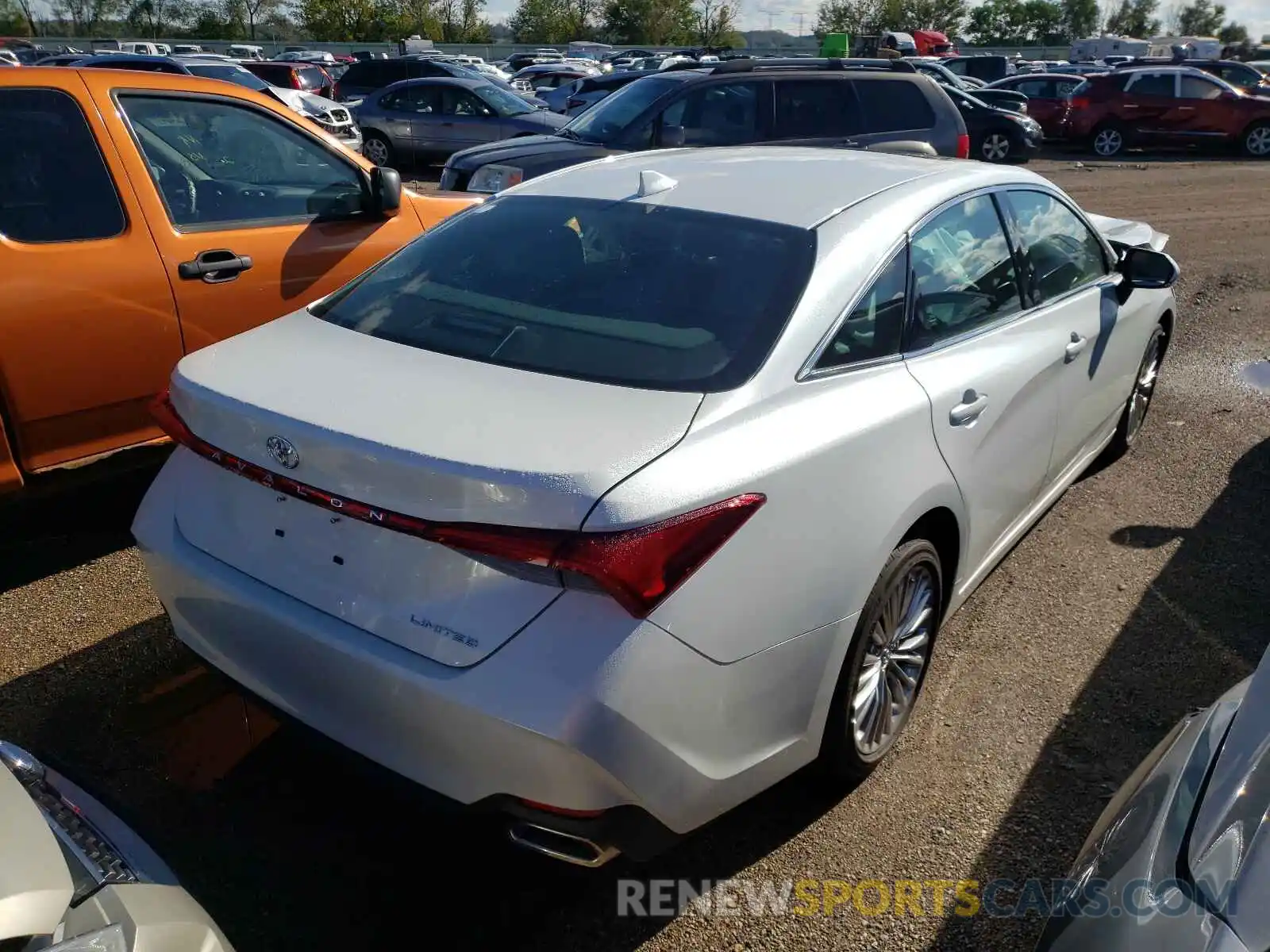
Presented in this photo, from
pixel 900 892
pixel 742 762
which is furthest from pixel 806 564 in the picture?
pixel 900 892

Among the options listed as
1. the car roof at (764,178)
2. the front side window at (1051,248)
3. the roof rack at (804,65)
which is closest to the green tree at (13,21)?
the roof rack at (804,65)

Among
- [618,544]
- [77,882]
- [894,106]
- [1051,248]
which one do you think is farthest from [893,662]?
[894,106]

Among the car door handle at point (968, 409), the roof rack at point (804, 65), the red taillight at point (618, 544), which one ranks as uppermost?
the roof rack at point (804, 65)

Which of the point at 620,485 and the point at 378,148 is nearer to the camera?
the point at 620,485

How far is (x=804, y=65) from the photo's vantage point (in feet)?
31.8

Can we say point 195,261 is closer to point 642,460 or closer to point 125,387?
point 125,387

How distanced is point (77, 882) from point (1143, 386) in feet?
16.4

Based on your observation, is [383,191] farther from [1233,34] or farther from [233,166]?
[1233,34]

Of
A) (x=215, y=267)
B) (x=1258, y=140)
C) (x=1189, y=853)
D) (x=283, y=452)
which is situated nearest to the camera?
(x=1189, y=853)

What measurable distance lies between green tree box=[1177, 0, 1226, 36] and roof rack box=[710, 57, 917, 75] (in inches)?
3627

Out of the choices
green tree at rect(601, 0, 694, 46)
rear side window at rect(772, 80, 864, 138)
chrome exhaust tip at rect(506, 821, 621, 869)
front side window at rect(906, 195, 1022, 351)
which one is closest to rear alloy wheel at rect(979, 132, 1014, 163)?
rear side window at rect(772, 80, 864, 138)

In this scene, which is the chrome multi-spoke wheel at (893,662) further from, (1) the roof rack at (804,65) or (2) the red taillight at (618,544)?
(1) the roof rack at (804,65)

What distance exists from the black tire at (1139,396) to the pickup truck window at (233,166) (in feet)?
12.0

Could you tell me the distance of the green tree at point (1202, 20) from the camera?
283 ft
